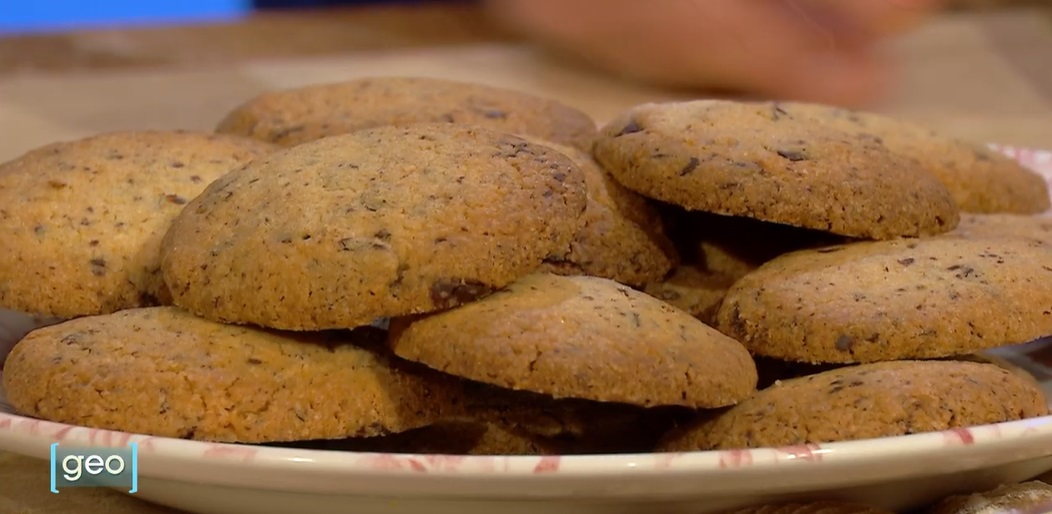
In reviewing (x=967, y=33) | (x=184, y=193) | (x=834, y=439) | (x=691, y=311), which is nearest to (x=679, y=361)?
(x=834, y=439)

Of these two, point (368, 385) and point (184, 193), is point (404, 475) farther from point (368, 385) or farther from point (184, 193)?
point (184, 193)

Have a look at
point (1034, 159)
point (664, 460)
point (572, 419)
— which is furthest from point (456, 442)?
point (1034, 159)

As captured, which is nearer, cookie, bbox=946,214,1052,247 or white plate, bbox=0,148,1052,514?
white plate, bbox=0,148,1052,514

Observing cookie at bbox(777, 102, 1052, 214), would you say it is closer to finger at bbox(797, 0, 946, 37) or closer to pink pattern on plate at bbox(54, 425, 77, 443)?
pink pattern on plate at bbox(54, 425, 77, 443)

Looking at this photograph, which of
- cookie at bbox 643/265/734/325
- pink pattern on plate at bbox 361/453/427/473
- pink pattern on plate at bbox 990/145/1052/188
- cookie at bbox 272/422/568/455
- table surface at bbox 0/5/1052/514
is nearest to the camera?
pink pattern on plate at bbox 361/453/427/473

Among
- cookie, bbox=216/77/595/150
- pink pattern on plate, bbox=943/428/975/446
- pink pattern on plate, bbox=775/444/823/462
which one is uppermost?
cookie, bbox=216/77/595/150

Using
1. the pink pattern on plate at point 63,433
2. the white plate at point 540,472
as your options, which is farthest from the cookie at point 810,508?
the pink pattern on plate at point 63,433

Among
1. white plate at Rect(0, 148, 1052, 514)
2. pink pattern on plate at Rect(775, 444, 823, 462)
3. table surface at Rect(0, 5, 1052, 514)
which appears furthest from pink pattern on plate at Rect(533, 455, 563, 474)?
table surface at Rect(0, 5, 1052, 514)

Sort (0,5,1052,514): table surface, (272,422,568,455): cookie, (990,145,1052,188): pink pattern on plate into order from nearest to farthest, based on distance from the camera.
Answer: (272,422,568,455): cookie
(990,145,1052,188): pink pattern on plate
(0,5,1052,514): table surface
